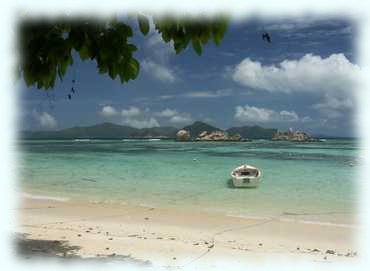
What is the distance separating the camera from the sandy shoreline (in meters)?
8.83

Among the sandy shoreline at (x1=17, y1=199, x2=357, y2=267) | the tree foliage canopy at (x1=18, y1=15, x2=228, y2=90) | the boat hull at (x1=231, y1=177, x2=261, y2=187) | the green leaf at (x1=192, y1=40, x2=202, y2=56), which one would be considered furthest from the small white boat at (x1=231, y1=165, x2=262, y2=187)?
the green leaf at (x1=192, y1=40, x2=202, y2=56)

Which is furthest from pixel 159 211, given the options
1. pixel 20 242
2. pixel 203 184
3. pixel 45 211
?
pixel 203 184

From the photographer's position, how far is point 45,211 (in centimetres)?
1523

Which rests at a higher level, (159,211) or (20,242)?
(20,242)

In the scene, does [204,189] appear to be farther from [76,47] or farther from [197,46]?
[197,46]

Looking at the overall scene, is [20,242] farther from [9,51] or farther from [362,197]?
[362,197]

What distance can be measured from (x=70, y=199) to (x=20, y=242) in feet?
36.5

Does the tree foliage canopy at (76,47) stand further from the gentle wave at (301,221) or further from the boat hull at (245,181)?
the boat hull at (245,181)

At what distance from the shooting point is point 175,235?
11.5 metres

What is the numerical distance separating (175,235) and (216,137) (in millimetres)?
80220

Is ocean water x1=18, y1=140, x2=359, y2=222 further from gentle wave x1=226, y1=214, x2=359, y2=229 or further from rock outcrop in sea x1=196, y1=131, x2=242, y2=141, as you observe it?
rock outcrop in sea x1=196, y1=131, x2=242, y2=141

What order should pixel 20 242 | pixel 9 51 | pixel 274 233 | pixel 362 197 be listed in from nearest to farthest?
pixel 9 51
pixel 20 242
pixel 274 233
pixel 362 197

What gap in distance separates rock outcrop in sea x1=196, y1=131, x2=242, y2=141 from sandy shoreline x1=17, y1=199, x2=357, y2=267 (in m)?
73.3

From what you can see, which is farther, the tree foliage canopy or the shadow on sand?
the shadow on sand
